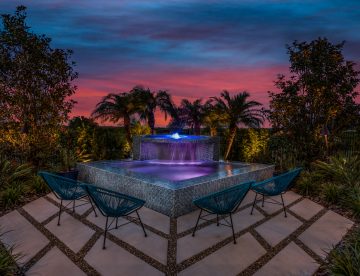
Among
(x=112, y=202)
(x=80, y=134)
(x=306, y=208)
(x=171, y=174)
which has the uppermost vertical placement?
(x=80, y=134)

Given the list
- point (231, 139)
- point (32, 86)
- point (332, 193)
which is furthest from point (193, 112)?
point (332, 193)

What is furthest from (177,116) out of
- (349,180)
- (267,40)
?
(349,180)

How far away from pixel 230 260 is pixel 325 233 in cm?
217

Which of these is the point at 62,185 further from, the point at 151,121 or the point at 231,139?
the point at 231,139

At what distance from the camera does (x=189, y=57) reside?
47.7 feet

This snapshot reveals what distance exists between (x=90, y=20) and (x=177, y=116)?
8.09 metres

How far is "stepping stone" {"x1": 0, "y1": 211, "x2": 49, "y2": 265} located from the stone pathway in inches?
0.5

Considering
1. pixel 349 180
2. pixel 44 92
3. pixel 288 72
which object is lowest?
pixel 349 180

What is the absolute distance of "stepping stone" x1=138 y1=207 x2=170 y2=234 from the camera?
4.51 metres

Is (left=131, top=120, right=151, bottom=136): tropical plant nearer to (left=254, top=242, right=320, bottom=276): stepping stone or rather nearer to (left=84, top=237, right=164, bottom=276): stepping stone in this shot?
(left=84, top=237, right=164, bottom=276): stepping stone

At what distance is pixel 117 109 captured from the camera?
49.5 feet

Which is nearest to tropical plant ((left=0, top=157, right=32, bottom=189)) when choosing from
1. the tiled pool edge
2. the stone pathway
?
the stone pathway

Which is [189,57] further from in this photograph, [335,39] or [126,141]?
[335,39]

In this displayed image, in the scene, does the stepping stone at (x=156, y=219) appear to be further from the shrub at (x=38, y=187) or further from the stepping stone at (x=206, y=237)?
the shrub at (x=38, y=187)
